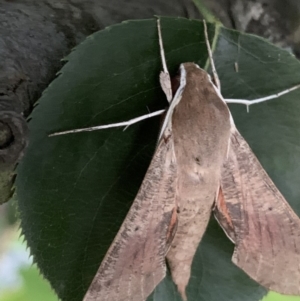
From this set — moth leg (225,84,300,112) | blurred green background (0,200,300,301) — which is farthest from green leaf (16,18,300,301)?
blurred green background (0,200,300,301)

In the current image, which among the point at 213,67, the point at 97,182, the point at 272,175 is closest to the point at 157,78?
the point at 213,67

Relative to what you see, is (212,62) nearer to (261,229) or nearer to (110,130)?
(110,130)

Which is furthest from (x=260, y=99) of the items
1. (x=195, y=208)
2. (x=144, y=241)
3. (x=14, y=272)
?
(x=14, y=272)

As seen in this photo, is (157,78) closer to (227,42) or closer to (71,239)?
(227,42)

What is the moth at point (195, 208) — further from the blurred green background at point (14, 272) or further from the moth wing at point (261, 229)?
the blurred green background at point (14, 272)

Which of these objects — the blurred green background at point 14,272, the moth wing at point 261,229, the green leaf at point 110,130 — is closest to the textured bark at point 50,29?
the green leaf at point 110,130
